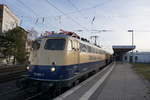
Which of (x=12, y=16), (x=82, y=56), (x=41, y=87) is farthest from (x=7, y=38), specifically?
(x=41, y=87)

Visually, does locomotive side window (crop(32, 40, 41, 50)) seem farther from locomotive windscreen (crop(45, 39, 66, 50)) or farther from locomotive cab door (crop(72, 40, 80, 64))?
locomotive cab door (crop(72, 40, 80, 64))

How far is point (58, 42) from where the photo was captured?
847cm

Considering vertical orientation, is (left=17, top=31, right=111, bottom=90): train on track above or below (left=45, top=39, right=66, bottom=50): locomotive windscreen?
below

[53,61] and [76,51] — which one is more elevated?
[76,51]

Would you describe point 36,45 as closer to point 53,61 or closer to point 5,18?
point 53,61

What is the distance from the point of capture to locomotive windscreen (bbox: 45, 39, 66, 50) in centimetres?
834

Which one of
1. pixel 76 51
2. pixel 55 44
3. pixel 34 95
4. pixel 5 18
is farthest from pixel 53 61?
pixel 5 18

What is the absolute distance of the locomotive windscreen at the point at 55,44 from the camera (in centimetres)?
834

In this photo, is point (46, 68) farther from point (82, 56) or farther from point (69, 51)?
point (82, 56)

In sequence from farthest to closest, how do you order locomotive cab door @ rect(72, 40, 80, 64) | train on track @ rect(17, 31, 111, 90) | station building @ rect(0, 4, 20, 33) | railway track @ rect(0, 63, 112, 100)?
station building @ rect(0, 4, 20, 33), locomotive cab door @ rect(72, 40, 80, 64), railway track @ rect(0, 63, 112, 100), train on track @ rect(17, 31, 111, 90)

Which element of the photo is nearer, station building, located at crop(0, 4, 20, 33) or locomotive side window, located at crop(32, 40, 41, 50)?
locomotive side window, located at crop(32, 40, 41, 50)

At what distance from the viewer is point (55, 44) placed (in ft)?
27.8

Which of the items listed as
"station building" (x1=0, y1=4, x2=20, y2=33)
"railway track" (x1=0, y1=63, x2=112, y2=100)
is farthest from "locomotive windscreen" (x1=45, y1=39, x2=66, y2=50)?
"station building" (x1=0, y1=4, x2=20, y2=33)

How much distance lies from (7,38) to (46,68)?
2380cm
